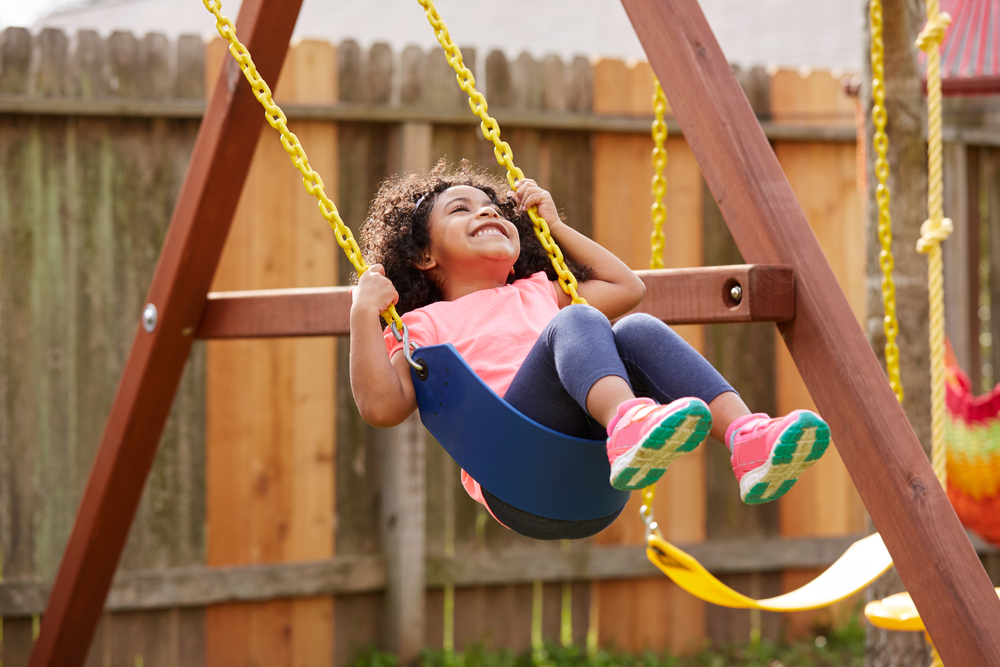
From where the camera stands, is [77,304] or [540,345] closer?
[540,345]

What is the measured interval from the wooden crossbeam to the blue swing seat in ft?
1.31

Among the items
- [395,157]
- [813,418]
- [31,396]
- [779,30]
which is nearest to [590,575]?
[395,157]

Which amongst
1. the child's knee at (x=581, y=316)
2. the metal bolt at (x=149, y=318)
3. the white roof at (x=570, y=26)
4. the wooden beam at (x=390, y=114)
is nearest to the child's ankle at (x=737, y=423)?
the child's knee at (x=581, y=316)

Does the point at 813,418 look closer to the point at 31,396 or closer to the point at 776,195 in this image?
the point at 776,195

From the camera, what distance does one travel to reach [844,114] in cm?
408

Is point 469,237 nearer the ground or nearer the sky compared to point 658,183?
nearer the ground

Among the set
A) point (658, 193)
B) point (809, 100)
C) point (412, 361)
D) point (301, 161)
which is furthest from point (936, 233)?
point (809, 100)

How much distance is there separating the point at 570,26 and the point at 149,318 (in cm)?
808

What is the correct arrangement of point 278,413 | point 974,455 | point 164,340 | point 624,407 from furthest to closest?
point 278,413
point 974,455
point 164,340
point 624,407

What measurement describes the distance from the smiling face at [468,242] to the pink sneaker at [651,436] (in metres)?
0.63

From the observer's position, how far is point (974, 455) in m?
3.27

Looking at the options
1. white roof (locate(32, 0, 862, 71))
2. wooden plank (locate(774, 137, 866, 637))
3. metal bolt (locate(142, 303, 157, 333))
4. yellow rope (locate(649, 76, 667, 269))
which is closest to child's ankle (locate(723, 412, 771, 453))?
yellow rope (locate(649, 76, 667, 269))

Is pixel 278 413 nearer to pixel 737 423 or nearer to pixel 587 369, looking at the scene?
pixel 587 369

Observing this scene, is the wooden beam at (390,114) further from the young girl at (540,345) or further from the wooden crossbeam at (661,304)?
the young girl at (540,345)
